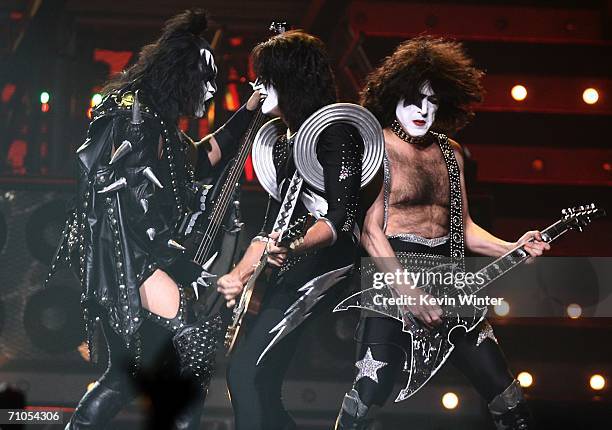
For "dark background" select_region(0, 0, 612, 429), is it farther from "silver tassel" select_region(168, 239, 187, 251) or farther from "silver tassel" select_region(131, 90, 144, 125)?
"silver tassel" select_region(131, 90, 144, 125)

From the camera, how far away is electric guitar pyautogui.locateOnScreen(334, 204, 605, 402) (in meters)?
3.88

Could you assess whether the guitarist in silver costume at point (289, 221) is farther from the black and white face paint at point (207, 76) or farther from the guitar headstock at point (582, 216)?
the guitar headstock at point (582, 216)

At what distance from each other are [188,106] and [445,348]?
4.45 feet

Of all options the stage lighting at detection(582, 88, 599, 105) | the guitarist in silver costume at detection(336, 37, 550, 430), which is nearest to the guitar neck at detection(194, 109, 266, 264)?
the guitarist in silver costume at detection(336, 37, 550, 430)

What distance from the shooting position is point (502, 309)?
14.4 feet

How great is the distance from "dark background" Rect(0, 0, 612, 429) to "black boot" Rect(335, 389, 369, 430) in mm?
357

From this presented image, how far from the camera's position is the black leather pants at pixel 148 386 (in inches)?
149

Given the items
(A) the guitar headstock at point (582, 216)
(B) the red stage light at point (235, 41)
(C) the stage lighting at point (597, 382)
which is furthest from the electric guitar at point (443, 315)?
(B) the red stage light at point (235, 41)

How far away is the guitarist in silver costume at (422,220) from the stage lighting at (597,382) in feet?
2.54

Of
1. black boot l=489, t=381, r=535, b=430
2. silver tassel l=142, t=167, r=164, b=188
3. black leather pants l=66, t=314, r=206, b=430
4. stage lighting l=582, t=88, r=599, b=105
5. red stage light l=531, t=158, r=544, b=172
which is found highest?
stage lighting l=582, t=88, r=599, b=105

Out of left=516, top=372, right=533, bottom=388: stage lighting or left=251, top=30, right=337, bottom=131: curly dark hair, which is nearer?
left=251, top=30, right=337, bottom=131: curly dark hair

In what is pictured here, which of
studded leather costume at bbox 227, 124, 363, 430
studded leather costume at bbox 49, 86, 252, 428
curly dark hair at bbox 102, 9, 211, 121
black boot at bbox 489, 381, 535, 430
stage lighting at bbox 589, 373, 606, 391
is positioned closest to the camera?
studded leather costume at bbox 227, 124, 363, 430

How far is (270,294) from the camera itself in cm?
377
